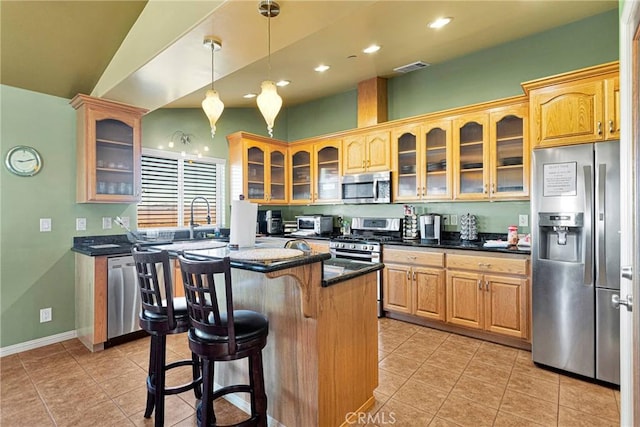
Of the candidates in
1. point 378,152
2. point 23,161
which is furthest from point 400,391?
point 23,161

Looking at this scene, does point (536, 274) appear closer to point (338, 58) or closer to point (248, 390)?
point (248, 390)

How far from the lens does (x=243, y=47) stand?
239 centimetres

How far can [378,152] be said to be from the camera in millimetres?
4387

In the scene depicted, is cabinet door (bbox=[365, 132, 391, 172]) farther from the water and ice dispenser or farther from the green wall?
the water and ice dispenser

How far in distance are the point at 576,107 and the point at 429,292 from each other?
2.16 metres

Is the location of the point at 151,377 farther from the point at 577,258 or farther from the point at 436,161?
the point at 436,161

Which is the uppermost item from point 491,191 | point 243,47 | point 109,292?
point 243,47

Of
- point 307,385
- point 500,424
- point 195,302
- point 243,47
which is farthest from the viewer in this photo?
point 243,47

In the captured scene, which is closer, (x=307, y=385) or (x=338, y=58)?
(x=307, y=385)

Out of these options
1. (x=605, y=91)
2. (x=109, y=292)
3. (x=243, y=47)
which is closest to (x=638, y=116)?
(x=605, y=91)

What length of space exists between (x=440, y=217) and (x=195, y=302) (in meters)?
3.26

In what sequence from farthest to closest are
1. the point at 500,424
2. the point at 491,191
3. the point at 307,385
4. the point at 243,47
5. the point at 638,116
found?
1. the point at 491,191
2. the point at 243,47
3. the point at 500,424
4. the point at 307,385
5. the point at 638,116

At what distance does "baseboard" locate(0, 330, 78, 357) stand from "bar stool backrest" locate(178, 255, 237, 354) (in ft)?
9.04

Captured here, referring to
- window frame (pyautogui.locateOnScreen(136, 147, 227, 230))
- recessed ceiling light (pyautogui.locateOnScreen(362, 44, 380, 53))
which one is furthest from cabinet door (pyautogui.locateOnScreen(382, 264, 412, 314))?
window frame (pyautogui.locateOnScreen(136, 147, 227, 230))
